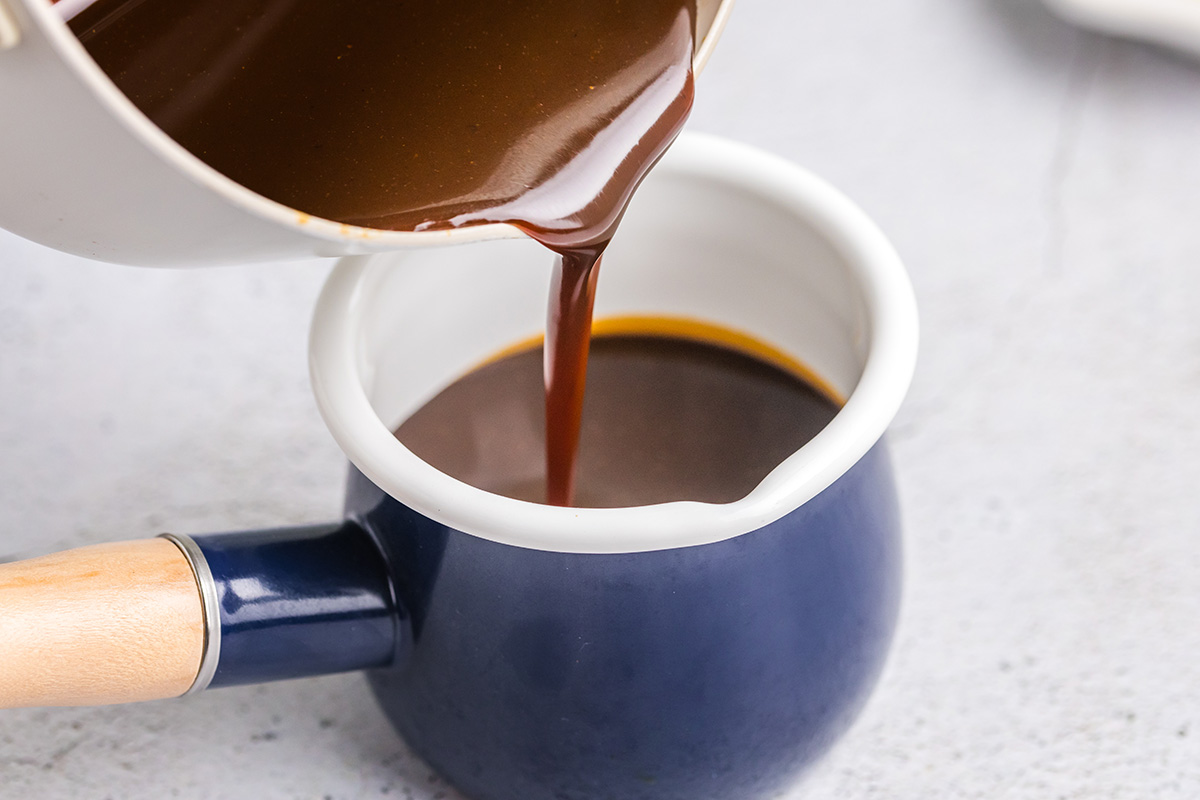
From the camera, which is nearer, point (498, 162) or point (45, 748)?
point (498, 162)

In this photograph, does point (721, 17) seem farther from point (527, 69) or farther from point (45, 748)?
point (45, 748)

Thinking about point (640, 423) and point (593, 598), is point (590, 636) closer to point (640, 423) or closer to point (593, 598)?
point (593, 598)

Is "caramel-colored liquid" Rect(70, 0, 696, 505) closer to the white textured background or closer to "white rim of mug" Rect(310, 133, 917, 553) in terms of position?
"white rim of mug" Rect(310, 133, 917, 553)

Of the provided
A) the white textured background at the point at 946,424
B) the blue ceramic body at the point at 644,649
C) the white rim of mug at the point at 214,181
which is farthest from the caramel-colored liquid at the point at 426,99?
the white textured background at the point at 946,424

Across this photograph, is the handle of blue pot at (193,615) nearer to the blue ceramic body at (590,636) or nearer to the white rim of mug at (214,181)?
the blue ceramic body at (590,636)

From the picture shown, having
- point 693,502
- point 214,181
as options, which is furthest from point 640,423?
point 214,181

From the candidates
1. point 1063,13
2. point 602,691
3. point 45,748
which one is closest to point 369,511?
point 602,691
